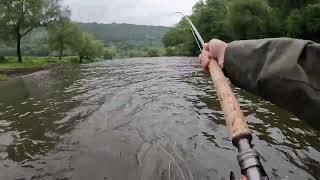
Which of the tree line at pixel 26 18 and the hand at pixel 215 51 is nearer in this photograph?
the hand at pixel 215 51

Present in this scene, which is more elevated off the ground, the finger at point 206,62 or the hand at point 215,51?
the hand at point 215,51

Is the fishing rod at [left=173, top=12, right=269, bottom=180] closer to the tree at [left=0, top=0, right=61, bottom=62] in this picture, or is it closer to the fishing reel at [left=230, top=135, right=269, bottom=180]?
the fishing reel at [left=230, top=135, right=269, bottom=180]

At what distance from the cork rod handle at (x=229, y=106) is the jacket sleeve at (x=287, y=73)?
0.21 meters

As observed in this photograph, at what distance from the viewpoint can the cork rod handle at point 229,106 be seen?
2193mm

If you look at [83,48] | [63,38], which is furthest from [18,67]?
[83,48]

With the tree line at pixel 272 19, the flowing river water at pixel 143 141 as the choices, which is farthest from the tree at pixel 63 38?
the flowing river water at pixel 143 141

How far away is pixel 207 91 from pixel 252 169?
524 inches

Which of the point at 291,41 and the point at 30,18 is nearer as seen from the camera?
the point at 291,41

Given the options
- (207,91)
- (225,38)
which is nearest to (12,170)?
(207,91)

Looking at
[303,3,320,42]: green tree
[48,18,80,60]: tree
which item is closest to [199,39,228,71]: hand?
[303,3,320,42]: green tree

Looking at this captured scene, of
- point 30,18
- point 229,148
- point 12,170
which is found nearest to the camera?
point 12,170

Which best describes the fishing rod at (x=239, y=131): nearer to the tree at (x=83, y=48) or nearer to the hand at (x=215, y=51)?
the hand at (x=215, y=51)

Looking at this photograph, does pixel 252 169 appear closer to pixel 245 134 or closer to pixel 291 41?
pixel 245 134

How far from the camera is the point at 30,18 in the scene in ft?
173
